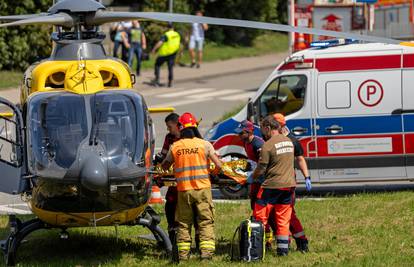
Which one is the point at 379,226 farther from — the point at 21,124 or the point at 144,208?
the point at 21,124

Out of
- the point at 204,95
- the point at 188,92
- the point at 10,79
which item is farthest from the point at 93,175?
→ the point at 188,92

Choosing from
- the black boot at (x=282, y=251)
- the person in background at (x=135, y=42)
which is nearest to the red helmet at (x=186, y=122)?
the black boot at (x=282, y=251)

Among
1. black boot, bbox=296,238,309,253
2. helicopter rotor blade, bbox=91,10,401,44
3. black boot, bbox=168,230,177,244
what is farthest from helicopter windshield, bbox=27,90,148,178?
black boot, bbox=296,238,309,253

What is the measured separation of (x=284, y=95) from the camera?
17438mm

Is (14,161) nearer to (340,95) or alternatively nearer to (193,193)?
(193,193)

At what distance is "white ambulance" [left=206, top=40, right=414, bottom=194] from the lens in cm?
1681

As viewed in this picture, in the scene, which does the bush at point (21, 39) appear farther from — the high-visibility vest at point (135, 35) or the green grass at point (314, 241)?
the green grass at point (314, 241)

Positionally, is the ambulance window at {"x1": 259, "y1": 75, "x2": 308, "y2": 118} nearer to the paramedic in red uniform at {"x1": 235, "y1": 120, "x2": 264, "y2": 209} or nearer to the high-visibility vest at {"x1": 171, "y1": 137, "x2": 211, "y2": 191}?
the paramedic in red uniform at {"x1": 235, "y1": 120, "x2": 264, "y2": 209}

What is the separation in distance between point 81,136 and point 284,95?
6510 millimetres

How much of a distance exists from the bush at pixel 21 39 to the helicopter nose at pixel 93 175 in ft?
65.2

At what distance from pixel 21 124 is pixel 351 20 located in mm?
18181

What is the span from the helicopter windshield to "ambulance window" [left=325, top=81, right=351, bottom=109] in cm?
555

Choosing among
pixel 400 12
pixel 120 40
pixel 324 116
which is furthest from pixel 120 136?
pixel 120 40

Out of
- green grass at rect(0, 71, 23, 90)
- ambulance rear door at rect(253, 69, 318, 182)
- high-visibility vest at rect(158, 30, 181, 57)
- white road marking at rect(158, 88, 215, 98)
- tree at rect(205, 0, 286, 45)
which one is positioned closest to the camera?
ambulance rear door at rect(253, 69, 318, 182)
